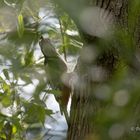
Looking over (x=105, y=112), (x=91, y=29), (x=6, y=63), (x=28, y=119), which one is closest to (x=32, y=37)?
(x=6, y=63)

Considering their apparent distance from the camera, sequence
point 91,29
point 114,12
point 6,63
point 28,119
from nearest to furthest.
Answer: point 91,29
point 114,12
point 6,63
point 28,119

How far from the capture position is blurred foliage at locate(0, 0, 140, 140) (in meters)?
0.19

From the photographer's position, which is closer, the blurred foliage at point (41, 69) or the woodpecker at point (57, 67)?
the blurred foliage at point (41, 69)

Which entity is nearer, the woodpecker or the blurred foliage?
the blurred foliage

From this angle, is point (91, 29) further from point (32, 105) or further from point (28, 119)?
point (28, 119)

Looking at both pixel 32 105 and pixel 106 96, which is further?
pixel 32 105

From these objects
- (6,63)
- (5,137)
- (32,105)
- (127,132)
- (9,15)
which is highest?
(127,132)

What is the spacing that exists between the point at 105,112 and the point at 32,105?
668 mm

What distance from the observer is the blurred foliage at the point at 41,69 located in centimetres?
19

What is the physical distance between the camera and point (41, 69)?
0.60m

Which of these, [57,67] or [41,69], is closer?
[41,69]

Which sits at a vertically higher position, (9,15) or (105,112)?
(105,112)

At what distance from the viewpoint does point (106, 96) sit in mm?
203

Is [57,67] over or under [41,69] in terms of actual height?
under
